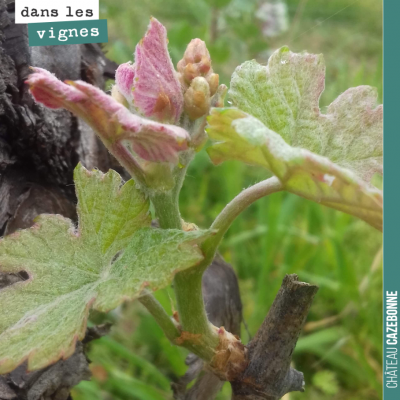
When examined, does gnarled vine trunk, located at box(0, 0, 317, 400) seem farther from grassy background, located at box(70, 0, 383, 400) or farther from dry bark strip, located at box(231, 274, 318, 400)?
grassy background, located at box(70, 0, 383, 400)

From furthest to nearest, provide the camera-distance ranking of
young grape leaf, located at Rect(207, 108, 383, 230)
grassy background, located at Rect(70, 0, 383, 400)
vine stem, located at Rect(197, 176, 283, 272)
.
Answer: grassy background, located at Rect(70, 0, 383, 400)
vine stem, located at Rect(197, 176, 283, 272)
young grape leaf, located at Rect(207, 108, 383, 230)

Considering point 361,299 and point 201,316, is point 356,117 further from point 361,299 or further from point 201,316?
point 361,299

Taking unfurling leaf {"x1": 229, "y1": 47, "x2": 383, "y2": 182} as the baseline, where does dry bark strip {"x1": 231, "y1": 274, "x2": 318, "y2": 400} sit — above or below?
below

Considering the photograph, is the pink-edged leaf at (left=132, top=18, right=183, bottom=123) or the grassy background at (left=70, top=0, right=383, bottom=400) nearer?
the pink-edged leaf at (left=132, top=18, right=183, bottom=123)

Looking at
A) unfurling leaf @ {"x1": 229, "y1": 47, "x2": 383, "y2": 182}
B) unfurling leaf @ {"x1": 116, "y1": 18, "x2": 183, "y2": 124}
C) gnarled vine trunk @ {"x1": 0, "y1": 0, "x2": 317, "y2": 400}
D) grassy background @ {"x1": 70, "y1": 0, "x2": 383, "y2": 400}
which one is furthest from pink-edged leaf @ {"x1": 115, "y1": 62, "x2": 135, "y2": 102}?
grassy background @ {"x1": 70, "y1": 0, "x2": 383, "y2": 400}

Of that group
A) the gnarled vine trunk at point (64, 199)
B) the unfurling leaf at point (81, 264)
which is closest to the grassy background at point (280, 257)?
the gnarled vine trunk at point (64, 199)

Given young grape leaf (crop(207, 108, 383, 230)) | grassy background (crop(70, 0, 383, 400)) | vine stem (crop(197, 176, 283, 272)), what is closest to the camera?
young grape leaf (crop(207, 108, 383, 230))

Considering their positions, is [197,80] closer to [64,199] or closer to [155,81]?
[155,81]
